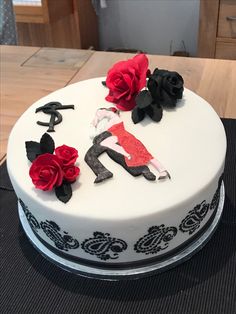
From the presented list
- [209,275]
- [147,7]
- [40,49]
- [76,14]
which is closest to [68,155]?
[209,275]

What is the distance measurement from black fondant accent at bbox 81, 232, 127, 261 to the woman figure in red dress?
8cm

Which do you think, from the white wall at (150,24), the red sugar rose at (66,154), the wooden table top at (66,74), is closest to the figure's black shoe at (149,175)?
the red sugar rose at (66,154)

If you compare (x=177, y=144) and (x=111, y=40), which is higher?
(x=177, y=144)

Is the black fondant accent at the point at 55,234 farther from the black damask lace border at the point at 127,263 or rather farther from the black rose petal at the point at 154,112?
the black rose petal at the point at 154,112

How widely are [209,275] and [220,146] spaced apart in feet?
0.67

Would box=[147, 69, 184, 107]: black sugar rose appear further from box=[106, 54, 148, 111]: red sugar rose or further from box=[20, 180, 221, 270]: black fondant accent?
box=[20, 180, 221, 270]: black fondant accent

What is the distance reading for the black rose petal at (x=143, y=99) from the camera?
29.7 inches

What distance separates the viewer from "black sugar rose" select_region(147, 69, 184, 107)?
2.52 feet

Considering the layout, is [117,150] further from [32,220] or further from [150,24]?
[150,24]

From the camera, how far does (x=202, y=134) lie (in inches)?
28.5

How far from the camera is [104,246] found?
2.08 feet

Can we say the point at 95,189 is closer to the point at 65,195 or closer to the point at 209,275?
the point at 65,195

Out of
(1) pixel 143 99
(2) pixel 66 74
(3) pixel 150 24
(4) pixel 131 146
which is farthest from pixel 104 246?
(3) pixel 150 24

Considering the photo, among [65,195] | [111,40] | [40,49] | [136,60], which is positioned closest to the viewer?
[65,195]
